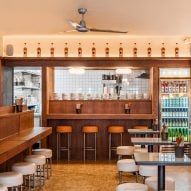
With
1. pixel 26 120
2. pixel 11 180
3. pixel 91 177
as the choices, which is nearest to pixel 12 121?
pixel 26 120

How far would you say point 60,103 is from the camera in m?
9.52

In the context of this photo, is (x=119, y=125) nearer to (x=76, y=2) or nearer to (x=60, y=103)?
(x=60, y=103)

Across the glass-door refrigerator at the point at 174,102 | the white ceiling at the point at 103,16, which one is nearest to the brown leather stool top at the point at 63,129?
the white ceiling at the point at 103,16

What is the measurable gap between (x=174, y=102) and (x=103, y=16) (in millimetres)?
3616

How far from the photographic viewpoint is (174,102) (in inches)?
381

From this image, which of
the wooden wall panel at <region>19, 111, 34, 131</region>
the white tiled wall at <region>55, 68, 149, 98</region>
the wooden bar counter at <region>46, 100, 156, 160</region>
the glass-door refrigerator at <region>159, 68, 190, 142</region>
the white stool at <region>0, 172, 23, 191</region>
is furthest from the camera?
the white tiled wall at <region>55, 68, 149, 98</region>

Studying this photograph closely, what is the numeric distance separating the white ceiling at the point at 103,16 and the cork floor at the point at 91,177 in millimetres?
3083

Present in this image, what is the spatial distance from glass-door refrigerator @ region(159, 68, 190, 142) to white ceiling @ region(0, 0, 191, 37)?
1.17 m

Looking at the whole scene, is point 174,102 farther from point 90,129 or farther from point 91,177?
point 91,177

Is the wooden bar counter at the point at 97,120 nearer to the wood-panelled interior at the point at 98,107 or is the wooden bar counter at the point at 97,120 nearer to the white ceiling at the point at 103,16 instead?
the wood-panelled interior at the point at 98,107

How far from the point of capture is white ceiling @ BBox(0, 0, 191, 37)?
20.2 feet

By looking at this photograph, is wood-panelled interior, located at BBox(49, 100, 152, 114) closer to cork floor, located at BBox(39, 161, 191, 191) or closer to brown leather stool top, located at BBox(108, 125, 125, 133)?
brown leather stool top, located at BBox(108, 125, 125, 133)

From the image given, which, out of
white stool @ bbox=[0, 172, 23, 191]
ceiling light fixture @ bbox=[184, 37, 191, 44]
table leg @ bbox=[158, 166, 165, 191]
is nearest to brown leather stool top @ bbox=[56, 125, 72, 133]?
ceiling light fixture @ bbox=[184, 37, 191, 44]

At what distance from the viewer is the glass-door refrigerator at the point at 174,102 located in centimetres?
961
